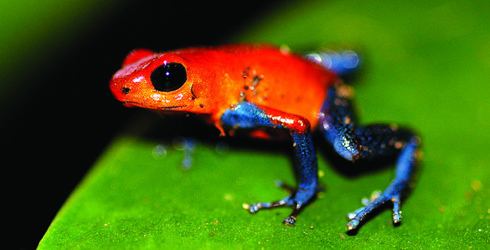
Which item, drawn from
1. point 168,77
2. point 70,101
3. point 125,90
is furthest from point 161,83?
point 70,101

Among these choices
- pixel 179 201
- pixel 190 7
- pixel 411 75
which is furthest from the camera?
pixel 190 7

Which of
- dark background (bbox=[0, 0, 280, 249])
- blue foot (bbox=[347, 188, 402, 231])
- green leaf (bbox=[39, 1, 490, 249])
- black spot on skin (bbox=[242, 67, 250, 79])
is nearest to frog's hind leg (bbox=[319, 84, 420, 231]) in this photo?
blue foot (bbox=[347, 188, 402, 231])

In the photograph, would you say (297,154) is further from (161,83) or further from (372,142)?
(161,83)

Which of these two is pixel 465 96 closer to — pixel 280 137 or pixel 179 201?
pixel 280 137

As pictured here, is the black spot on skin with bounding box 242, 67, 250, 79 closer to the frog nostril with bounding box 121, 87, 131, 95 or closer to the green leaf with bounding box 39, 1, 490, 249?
the green leaf with bounding box 39, 1, 490, 249

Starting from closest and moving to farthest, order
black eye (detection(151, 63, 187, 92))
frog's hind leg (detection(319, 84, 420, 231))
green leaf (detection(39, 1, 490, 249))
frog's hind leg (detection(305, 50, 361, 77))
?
1. green leaf (detection(39, 1, 490, 249))
2. black eye (detection(151, 63, 187, 92))
3. frog's hind leg (detection(319, 84, 420, 231))
4. frog's hind leg (detection(305, 50, 361, 77))

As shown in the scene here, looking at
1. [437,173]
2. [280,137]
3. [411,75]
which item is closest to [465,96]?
[411,75]
